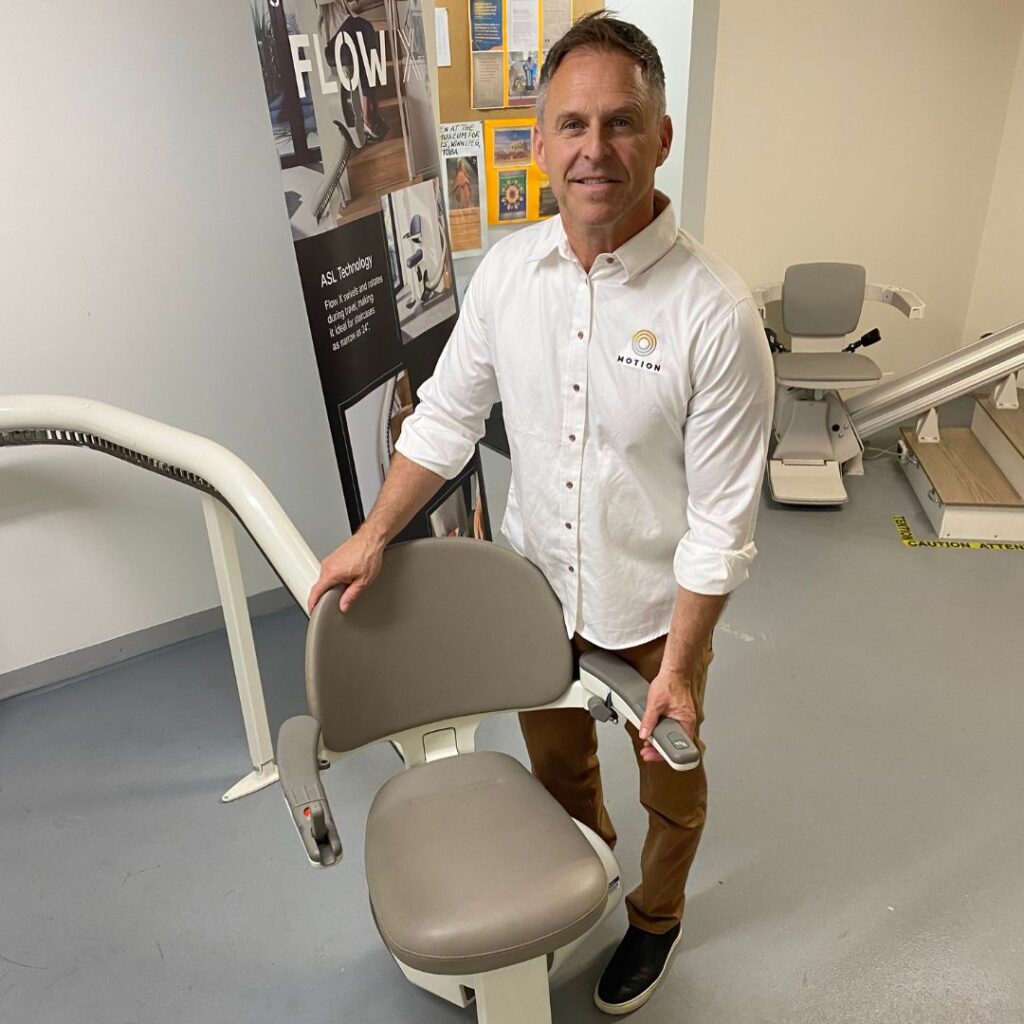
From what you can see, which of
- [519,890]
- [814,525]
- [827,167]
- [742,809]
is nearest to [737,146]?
[827,167]

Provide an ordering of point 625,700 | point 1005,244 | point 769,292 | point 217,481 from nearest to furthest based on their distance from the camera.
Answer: point 625,700 → point 217,481 → point 769,292 → point 1005,244

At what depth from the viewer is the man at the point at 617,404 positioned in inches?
52.6

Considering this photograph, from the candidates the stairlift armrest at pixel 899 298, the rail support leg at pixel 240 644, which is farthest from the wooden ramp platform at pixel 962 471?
the rail support leg at pixel 240 644

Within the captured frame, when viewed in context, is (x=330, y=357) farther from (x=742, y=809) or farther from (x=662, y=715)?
(x=742, y=809)

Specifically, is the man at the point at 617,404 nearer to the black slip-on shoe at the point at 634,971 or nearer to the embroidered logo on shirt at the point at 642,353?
the embroidered logo on shirt at the point at 642,353

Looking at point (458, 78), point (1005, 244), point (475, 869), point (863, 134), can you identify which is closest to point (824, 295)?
point (863, 134)

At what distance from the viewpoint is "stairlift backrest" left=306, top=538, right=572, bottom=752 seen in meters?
1.60

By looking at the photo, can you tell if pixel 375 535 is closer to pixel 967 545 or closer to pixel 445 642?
pixel 445 642

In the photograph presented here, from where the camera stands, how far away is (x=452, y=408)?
1707 mm

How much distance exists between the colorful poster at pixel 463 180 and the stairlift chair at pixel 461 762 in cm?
251

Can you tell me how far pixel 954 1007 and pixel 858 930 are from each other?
23 cm

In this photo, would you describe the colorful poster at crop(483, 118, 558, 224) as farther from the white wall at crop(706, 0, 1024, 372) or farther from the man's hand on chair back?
the man's hand on chair back

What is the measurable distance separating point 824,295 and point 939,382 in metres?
0.65

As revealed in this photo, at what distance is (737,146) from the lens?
4.12 metres
